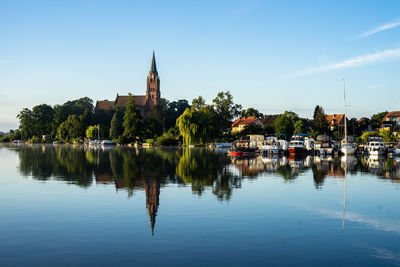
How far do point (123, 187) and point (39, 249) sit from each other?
597 inches

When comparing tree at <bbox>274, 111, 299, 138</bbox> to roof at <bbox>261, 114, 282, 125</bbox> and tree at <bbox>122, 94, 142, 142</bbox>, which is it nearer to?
roof at <bbox>261, 114, 282, 125</bbox>

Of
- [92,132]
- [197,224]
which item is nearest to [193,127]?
[92,132]

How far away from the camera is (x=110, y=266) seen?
460 inches

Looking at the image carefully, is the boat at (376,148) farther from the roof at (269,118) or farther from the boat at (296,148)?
the roof at (269,118)

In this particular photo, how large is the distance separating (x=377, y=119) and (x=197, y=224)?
483 ft

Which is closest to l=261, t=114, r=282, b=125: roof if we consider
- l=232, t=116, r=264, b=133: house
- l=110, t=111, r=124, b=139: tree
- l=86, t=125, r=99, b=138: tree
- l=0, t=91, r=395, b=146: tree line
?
l=232, t=116, r=264, b=133: house

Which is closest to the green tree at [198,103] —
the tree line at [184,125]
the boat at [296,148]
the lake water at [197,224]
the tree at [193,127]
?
the tree line at [184,125]

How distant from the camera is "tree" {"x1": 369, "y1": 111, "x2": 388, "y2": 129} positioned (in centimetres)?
14568

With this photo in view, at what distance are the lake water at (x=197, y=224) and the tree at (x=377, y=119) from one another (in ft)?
409

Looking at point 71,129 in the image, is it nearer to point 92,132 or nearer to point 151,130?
point 92,132

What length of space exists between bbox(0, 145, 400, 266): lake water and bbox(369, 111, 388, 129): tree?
12472 centimetres

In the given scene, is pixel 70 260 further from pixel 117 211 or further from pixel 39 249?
pixel 117 211

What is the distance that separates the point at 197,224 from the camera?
17.1 meters

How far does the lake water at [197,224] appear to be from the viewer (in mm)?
12680
